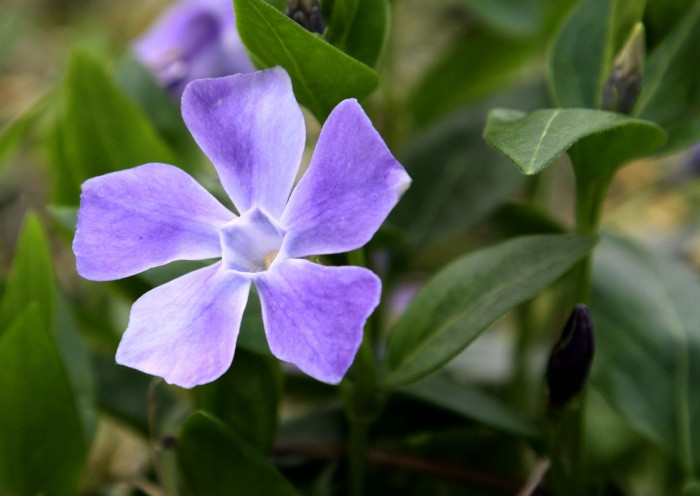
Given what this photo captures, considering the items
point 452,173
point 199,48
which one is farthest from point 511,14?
point 199,48

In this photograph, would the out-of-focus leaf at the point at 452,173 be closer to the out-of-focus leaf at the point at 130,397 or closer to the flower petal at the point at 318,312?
the out-of-focus leaf at the point at 130,397

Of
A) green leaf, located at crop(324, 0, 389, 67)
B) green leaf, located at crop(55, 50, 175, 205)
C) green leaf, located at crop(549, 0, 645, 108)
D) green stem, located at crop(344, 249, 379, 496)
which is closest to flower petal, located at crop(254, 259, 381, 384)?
green stem, located at crop(344, 249, 379, 496)

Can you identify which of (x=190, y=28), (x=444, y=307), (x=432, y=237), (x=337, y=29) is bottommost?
(x=432, y=237)

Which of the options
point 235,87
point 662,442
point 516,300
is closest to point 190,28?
point 235,87

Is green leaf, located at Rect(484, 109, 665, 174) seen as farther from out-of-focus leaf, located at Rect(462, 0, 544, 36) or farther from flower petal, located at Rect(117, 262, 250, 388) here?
out-of-focus leaf, located at Rect(462, 0, 544, 36)

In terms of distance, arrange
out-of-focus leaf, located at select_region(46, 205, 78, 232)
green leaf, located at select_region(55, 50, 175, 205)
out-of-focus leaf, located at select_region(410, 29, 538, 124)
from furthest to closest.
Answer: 1. out-of-focus leaf, located at select_region(410, 29, 538, 124)
2. green leaf, located at select_region(55, 50, 175, 205)
3. out-of-focus leaf, located at select_region(46, 205, 78, 232)

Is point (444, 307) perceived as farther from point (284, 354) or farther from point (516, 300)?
point (284, 354)
